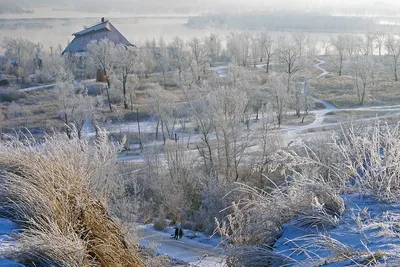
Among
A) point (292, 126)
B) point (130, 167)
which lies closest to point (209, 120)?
point (130, 167)

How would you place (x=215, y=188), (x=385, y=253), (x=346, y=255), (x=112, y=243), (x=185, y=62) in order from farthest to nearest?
(x=185, y=62) → (x=215, y=188) → (x=112, y=243) → (x=346, y=255) → (x=385, y=253)

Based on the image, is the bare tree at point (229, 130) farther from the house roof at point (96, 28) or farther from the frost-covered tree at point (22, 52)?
the frost-covered tree at point (22, 52)

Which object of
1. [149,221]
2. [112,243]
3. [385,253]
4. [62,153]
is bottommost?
[149,221]

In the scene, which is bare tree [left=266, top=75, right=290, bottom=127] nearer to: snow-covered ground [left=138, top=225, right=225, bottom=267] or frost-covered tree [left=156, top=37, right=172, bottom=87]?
frost-covered tree [left=156, top=37, right=172, bottom=87]

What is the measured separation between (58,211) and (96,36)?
58.7 m

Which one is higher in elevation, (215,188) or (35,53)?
(35,53)

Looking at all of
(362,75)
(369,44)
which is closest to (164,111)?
(362,75)

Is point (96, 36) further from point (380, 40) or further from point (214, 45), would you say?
point (380, 40)

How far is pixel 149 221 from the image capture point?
21.6 metres

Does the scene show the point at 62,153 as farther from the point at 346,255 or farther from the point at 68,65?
the point at 68,65

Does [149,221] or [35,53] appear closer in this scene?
[149,221]

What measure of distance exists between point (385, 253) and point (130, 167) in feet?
85.2

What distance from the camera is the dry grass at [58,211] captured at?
4047 millimetres

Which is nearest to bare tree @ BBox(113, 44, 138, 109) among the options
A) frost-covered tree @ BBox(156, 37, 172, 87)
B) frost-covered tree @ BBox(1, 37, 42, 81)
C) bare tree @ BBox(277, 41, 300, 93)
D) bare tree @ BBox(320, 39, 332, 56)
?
frost-covered tree @ BBox(156, 37, 172, 87)
